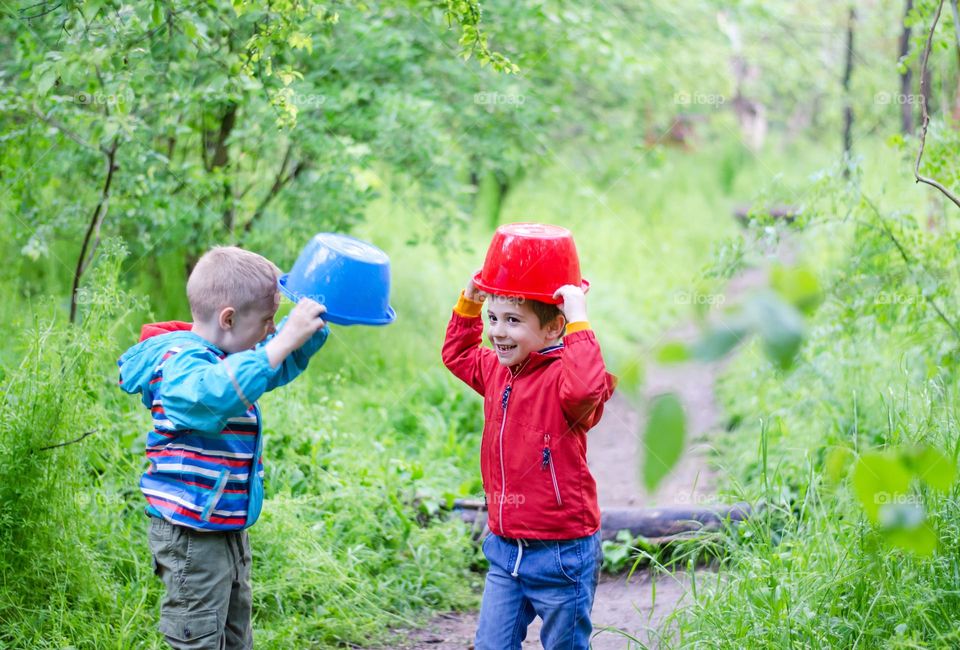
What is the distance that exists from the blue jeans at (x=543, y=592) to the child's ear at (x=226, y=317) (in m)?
0.98

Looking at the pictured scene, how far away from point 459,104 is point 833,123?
34.3 feet

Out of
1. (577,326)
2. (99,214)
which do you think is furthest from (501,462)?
(99,214)

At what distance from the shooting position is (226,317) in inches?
99.5

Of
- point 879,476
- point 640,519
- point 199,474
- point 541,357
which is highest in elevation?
point 879,476

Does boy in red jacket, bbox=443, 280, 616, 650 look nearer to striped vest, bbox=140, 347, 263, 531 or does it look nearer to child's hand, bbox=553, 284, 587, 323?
child's hand, bbox=553, 284, 587, 323

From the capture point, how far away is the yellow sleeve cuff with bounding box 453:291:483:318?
2.89m

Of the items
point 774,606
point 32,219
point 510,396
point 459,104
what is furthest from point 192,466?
point 459,104

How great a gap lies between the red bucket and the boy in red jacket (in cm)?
5

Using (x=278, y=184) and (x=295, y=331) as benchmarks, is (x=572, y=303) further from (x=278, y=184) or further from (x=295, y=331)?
(x=278, y=184)

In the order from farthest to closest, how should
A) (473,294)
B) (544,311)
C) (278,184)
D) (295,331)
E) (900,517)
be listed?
1. (278,184)
2. (473,294)
3. (544,311)
4. (295,331)
5. (900,517)

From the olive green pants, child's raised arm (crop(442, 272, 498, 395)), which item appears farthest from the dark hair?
the olive green pants

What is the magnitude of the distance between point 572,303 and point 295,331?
29.1 inches

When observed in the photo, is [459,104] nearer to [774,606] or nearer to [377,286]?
[377,286]

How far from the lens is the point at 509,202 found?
37.9 ft
